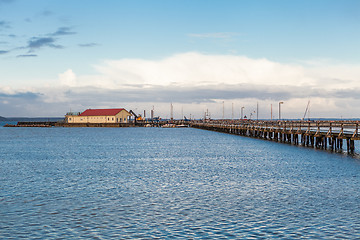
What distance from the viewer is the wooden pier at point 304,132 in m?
45.3

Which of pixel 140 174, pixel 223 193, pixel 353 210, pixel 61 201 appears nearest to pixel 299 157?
pixel 140 174

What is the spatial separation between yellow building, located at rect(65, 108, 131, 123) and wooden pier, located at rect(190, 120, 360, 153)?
40.0 m

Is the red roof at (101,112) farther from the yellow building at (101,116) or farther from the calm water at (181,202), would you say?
the calm water at (181,202)

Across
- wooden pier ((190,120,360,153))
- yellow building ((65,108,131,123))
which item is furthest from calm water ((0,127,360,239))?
yellow building ((65,108,131,123))

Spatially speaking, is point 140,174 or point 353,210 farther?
point 140,174

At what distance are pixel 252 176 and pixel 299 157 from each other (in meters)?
14.9

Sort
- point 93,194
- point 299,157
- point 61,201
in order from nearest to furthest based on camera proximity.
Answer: point 61,201, point 93,194, point 299,157

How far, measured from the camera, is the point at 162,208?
18688 millimetres

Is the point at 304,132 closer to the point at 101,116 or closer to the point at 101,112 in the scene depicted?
the point at 101,116

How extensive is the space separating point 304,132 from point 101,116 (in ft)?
401

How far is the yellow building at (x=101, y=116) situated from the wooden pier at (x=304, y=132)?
40.0 m

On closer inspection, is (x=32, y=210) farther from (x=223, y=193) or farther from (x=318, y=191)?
(x=318, y=191)

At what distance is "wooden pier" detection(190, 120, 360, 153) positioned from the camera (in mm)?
45344

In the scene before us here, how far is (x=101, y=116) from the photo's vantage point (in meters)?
168
